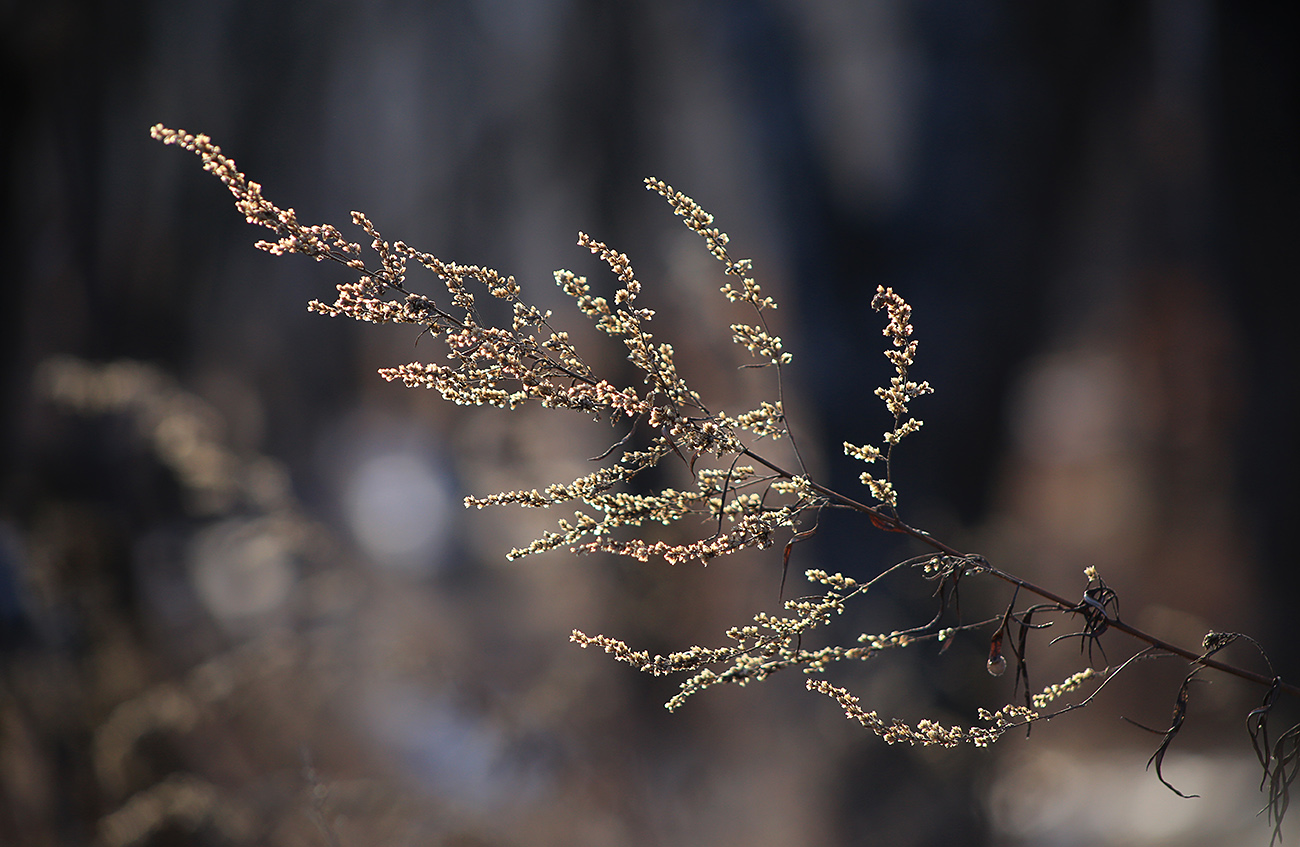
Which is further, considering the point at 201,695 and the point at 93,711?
the point at 93,711

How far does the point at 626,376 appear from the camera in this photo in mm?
1582

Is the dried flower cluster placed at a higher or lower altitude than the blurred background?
lower

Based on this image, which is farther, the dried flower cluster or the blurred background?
the blurred background

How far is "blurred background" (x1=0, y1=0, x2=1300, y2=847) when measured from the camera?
45.4 inches

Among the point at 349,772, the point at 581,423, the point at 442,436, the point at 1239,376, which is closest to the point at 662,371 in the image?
the point at 349,772

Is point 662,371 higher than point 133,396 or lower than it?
lower

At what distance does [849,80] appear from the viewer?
4.09 ft

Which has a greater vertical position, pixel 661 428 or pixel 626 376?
pixel 626 376

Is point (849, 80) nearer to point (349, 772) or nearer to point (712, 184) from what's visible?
point (712, 184)

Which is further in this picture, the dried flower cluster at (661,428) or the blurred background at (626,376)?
the blurred background at (626,376)

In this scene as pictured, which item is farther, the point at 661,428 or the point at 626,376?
the point at 626,376

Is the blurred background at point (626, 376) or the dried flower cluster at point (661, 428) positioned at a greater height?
the blurred background at point (626, 376)

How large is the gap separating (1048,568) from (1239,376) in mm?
751

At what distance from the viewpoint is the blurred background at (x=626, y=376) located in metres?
1.15
